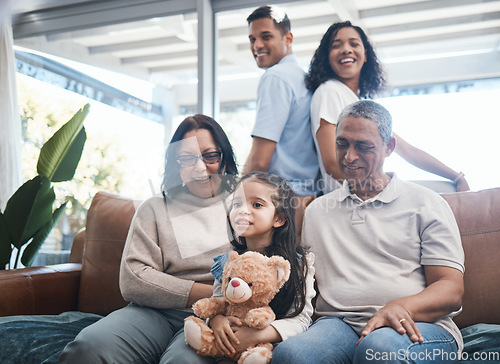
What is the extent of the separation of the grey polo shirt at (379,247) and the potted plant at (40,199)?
1.46m

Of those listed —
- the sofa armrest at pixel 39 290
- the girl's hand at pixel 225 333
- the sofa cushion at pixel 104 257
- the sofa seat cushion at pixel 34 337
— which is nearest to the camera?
the girl's hand at pixel 225 333

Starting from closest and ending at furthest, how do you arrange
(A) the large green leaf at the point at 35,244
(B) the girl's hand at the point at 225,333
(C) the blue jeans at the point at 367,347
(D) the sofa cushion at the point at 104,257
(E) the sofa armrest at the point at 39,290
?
(C) the blue jeans at the point at 367,347, (B) the girl's hand at the point at 225,333, (E) the sofa armrest at the point at 39,290, (D) the sofa cushion at the point at 104,257, (A) the large green leaf at the point at 35,244

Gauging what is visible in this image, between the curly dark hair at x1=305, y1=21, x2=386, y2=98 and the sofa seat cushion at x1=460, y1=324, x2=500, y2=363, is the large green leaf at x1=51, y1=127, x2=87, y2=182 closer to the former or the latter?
the curly dark hair at x1=305, y1=21, x2=386, y2=98

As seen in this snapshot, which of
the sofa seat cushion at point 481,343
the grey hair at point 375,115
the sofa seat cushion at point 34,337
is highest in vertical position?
the grey hair at point 375,115

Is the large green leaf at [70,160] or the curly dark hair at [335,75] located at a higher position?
Result: the curly dark hair at [335,75]

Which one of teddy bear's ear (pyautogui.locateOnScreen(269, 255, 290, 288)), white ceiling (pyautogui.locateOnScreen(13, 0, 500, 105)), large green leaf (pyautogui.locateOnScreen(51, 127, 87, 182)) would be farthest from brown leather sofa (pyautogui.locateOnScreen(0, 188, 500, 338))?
white ceiling (pyautogui.locateOnScreen(13, 0, 500, 105))

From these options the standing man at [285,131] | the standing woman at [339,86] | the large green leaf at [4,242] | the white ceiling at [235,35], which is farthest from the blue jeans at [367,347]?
the large green leaf at [4,242]

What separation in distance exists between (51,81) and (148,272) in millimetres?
2275

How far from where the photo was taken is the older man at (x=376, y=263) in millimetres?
1122

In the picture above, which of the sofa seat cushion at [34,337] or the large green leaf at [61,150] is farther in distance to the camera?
the large green leaf at [61,150]

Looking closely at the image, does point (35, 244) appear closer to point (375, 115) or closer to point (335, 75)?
point (335, 75)

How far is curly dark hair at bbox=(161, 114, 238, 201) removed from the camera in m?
1.60

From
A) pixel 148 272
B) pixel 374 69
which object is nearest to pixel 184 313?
pixel 148 272

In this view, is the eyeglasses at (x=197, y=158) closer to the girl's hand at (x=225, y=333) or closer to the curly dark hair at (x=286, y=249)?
the curly dark hair at (x=286, y=249)
